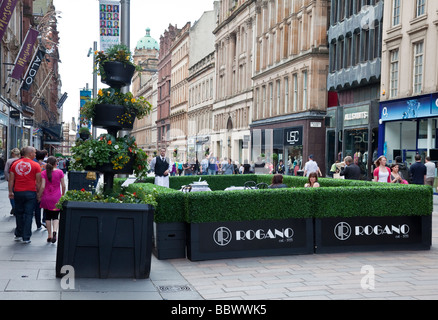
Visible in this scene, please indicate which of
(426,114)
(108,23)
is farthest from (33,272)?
(426,114)

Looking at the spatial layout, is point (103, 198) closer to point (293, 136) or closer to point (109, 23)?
point (109, 23)

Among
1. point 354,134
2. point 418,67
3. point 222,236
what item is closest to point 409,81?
point 418,67

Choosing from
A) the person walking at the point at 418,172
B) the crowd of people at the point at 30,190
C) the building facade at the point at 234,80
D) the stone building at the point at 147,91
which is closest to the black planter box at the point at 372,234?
the crowd of people at the point at 30,190

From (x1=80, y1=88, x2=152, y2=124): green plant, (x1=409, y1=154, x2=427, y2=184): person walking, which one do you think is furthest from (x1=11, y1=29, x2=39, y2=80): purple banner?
(x1=80, y1=88, x2=152, y2=124): green plant

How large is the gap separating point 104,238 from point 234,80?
55.5 meters

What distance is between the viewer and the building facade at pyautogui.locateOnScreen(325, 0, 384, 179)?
32.0 metres

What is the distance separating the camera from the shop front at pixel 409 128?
26.1 meters

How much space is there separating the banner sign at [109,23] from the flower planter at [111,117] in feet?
17.7

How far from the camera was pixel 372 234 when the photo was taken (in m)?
10.8

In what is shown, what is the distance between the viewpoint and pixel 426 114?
85.7 ft

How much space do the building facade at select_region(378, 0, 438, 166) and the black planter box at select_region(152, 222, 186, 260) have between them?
1844 cm

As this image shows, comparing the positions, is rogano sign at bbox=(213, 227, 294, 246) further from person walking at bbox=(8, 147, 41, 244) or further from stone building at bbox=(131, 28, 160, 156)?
stone building at bbox=(131, 28, 160, 156)
